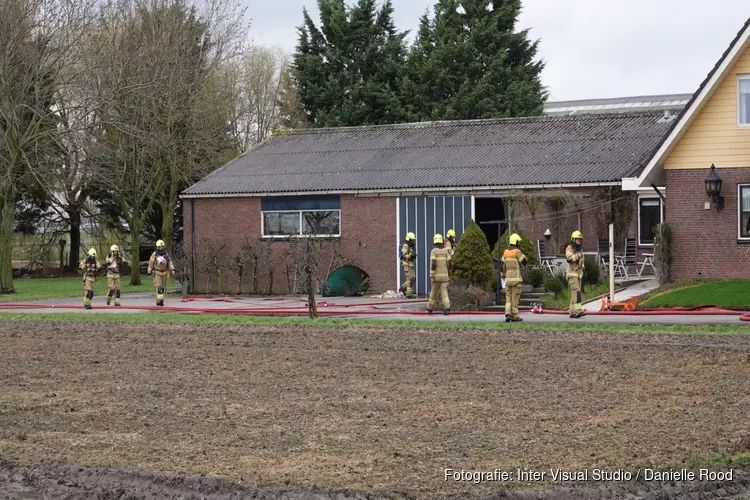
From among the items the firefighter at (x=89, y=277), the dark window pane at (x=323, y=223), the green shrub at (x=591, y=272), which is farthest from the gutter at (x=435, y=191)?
the firefighter at (x=89, y=277)

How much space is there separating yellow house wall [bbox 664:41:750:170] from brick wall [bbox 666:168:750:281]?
0.23 meters

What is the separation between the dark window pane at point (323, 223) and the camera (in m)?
38.2

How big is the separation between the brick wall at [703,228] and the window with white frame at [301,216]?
475 inches

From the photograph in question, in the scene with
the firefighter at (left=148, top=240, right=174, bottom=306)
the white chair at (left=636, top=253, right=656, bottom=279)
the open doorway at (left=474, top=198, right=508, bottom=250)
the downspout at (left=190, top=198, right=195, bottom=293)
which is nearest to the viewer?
the firefighter at (left=148, top=240, right=174, bottom=306)

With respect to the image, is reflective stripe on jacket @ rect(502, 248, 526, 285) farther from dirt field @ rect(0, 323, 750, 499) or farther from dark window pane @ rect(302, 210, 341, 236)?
dark window pane @ rect(302, 210, 341, 236)

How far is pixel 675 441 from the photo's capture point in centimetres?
1102

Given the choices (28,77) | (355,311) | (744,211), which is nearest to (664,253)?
(744,211)

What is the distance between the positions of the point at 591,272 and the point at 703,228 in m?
3.77

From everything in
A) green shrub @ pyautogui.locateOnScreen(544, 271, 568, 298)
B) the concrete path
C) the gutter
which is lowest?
the concrete path

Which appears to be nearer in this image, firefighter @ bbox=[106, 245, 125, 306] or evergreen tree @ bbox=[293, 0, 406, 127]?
firefighter @ bbox=[106, 245, 125, 306]

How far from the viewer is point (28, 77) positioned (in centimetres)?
3806

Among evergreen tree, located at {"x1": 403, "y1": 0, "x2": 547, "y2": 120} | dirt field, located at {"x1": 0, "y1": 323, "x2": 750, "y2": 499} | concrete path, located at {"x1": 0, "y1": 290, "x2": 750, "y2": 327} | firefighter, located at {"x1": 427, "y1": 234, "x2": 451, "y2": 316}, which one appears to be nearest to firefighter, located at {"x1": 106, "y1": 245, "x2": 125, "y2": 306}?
concrete path, located at {"x1": 0, "y1": 290, "x2": 750, "y2": 327}

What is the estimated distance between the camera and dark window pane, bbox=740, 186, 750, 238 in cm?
2894

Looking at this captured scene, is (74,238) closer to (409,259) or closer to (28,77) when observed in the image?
(28,77)
